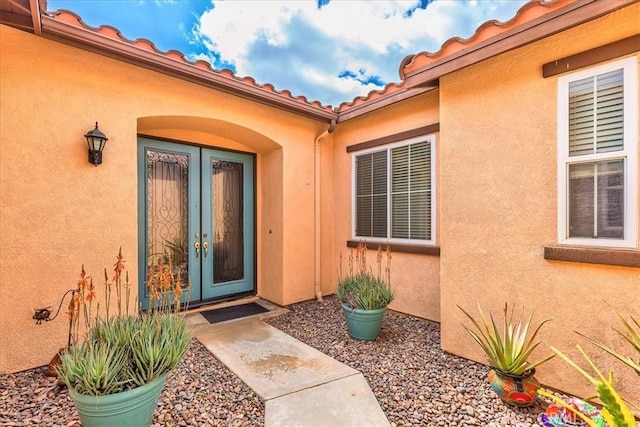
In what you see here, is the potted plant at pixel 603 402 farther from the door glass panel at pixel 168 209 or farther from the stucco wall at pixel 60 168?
the door glass panel at pixel 168 209

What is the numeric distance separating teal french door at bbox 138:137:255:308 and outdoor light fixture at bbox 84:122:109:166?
1.41 meters

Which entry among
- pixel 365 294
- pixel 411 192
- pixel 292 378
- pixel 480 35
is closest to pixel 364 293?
pixel 365 294

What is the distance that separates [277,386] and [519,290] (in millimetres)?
2880

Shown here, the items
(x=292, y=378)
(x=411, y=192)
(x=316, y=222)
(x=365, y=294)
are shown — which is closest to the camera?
(x=292, y=378)

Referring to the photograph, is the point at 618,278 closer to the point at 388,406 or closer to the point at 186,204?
the point at 388,406

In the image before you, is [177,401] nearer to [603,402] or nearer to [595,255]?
[603,402]

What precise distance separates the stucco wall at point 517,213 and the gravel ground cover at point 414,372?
0.44 metres

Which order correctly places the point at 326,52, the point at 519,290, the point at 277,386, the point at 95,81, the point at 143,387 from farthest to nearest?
the point at 326,52 → the point at 95,81 → the point at 519,290 → the point at 277,386 → the point at 143,387

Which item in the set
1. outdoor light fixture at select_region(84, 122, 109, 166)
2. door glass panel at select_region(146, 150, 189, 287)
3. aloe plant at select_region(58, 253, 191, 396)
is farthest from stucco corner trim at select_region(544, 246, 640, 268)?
door glass panel at select_region(146, 150, 189, 287)

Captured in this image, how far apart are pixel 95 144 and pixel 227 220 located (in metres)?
2.85

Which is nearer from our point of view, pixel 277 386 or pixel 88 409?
pixel 88 409

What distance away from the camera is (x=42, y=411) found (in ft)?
9.02

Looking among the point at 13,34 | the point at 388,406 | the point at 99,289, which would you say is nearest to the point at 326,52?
the point at 13,34

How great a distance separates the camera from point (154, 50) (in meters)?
4.09
